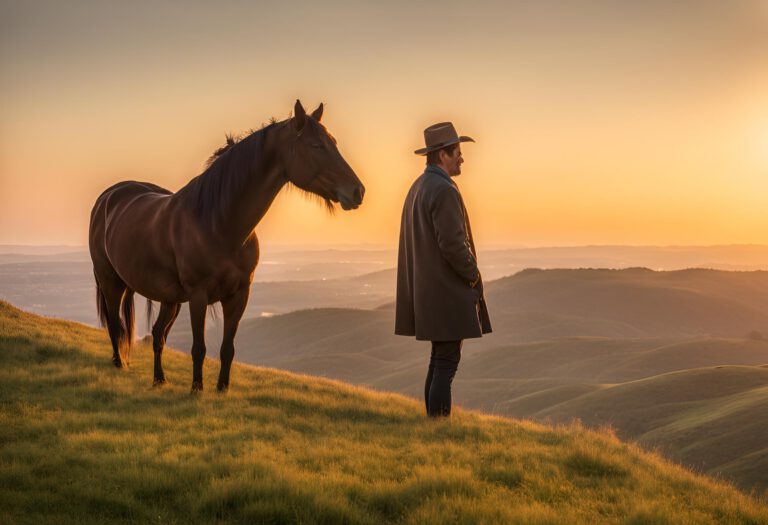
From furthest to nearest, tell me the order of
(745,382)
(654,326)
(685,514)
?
(654,326) < (745,382) < (685,514)

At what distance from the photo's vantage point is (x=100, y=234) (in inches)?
420

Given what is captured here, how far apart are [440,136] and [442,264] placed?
57.3 inches

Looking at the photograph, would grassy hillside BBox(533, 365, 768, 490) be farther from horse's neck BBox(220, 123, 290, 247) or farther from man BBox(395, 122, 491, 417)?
horse's neck BBox(220, 123, 290, 247)

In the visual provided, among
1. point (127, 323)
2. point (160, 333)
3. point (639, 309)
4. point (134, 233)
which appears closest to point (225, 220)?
point (134, 233)

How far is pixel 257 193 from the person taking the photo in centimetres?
820

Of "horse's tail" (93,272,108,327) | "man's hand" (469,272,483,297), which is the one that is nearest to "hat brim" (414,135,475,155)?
"man's hand" (469,272,483,297)

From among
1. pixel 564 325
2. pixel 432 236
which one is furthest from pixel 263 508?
pixel 564 325

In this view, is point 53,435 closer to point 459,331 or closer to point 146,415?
point 146,415

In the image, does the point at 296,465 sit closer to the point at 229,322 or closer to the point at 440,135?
the point at 229,322

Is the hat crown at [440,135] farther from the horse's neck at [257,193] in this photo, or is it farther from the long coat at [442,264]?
the horse's neck at [257,193]

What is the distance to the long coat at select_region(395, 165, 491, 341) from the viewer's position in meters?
7.20

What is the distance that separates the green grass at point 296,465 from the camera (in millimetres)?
4715

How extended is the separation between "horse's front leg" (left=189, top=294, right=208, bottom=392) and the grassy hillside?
79.6ft

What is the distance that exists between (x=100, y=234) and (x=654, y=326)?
6969 inches
